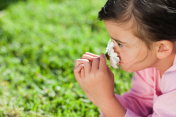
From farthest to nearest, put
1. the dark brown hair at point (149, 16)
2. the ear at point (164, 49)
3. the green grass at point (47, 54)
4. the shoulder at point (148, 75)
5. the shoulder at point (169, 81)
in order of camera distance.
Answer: the green grass at point (47, 54)
the shoulder at point (148, 75)
the shoulder at point (169, 81)
the ear at point (164, 49)
the dark brown hair at point (149, 16)

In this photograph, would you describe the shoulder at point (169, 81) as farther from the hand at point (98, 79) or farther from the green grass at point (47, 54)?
the green grass at point (47, 54)

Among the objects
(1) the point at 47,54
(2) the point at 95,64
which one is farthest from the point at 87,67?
(1) the point at 47,54

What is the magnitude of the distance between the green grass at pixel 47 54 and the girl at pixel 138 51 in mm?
563

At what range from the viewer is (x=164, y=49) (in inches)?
73.0

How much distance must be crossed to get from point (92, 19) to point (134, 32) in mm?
2609

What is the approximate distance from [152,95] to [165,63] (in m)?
0.42

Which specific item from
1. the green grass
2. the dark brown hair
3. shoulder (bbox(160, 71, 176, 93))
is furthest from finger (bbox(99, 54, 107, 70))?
the green grass

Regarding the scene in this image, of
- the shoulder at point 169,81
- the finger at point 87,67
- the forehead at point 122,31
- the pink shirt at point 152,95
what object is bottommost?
the pink shirt at point 152,95

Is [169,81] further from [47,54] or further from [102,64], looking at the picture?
[47,54]

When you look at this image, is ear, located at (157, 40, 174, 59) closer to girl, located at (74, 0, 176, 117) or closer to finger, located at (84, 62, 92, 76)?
girl, located at (74, 0, 176, 117)

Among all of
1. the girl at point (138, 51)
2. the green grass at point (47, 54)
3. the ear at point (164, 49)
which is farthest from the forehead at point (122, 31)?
the green grass at point (47, 54)

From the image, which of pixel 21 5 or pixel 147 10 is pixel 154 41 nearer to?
pixel 147 10

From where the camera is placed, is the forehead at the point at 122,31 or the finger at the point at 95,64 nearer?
the forehead at the point at 122,31

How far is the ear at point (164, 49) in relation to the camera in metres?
1.82
